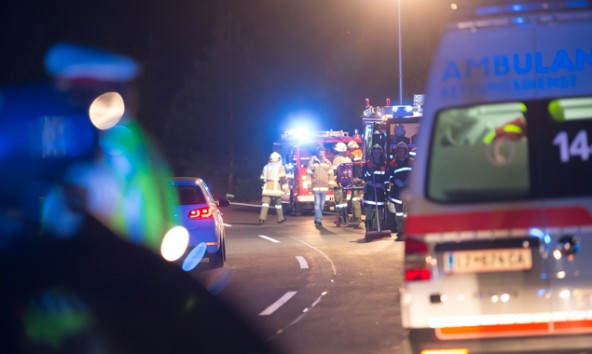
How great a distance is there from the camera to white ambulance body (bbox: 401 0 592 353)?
6.18 m

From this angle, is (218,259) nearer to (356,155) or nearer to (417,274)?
(417,274)

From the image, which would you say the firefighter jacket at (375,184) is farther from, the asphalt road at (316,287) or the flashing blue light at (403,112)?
the flashing blue light at (403,112)

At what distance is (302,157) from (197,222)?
47.5 feet

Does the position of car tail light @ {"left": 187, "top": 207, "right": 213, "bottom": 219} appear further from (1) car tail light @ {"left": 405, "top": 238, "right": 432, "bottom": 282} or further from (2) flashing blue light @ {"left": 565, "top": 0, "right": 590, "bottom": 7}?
(2) flashing blue light @ {"left": 565, "top": 0, "right": 590, "bottom": 7}

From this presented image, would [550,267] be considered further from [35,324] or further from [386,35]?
[386,35]

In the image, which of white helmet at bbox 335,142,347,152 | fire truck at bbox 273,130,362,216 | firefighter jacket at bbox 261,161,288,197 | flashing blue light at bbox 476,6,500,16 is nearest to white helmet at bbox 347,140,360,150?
white helmet at bbox 335,142,347,152

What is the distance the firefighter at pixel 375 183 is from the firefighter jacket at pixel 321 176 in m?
4.36

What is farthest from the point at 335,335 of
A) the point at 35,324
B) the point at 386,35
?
the point at 386,35

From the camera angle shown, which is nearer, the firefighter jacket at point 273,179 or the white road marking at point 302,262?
the white road marking at point 302,262

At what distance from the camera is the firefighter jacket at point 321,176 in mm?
24734

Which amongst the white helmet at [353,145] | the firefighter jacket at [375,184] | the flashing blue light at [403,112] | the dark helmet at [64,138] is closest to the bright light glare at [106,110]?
the dark helmet at [64,138]

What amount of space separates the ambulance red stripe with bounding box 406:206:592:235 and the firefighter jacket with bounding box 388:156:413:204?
11.6 metres

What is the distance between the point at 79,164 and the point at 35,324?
7.14 ft

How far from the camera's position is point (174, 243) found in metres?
14.7
